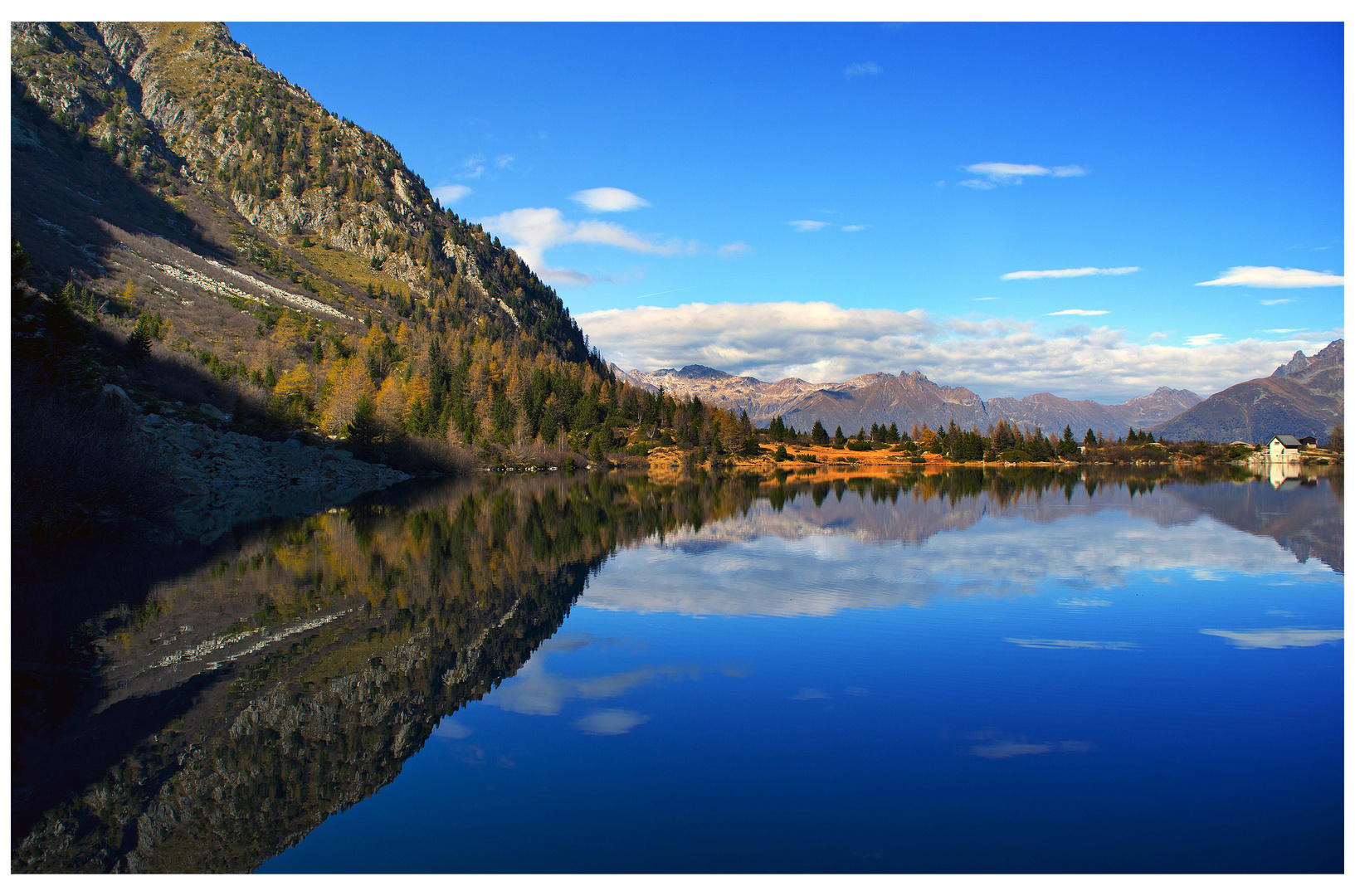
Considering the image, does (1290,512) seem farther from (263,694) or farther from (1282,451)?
(1282,451)

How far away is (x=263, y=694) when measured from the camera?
30.8ft

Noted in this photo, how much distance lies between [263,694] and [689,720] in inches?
200

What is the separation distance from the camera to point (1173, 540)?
79.2 ft

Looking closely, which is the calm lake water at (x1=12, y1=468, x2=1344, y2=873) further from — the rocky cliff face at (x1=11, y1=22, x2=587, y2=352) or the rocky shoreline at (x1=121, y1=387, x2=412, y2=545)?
the rocky cliff face at (x1=11, y1=22, x2=587, y2=352)

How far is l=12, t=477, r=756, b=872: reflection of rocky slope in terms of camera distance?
21.0ft

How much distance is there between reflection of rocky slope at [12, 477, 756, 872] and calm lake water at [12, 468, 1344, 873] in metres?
0.05

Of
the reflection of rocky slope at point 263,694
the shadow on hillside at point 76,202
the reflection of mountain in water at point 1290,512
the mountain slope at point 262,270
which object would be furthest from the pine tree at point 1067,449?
the shadow on hillside at point 76,202

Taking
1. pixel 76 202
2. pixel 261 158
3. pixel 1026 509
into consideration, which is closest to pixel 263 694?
pixel 1026 509

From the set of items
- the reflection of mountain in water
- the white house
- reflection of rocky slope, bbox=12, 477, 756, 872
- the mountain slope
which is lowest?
reflection of rocky slope, bbox=12, 477, 756, 872

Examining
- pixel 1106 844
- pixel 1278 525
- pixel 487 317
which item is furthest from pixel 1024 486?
pixel 487 317

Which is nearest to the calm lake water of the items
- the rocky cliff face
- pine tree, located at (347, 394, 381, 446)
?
pine tree, located at (347, 394, 381, 446)

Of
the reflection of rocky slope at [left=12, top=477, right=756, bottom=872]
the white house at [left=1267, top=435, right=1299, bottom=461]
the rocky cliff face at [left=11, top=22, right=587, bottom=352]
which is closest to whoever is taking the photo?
the reflection of rocky slope at [left=12, top=477, right=756, bottom=872]

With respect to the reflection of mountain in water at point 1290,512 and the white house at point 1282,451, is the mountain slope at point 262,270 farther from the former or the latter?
the white house at point 1282,451

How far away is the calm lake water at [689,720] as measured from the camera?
6043 mm
